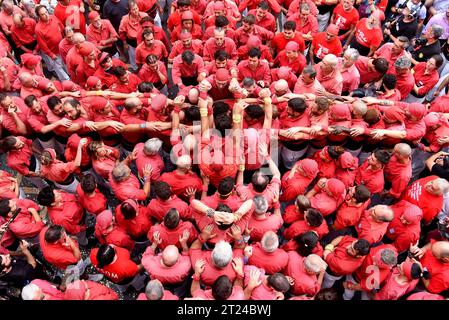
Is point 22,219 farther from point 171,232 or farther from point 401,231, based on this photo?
point 401,231

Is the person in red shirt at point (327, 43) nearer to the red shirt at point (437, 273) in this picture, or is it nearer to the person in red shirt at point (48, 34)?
the red shirt at point (437, 273)

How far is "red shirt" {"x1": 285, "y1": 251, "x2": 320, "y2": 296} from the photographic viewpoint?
5078 mm

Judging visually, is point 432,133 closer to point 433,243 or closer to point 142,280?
point 433,243

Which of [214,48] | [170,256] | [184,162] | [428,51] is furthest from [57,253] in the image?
[428,51]

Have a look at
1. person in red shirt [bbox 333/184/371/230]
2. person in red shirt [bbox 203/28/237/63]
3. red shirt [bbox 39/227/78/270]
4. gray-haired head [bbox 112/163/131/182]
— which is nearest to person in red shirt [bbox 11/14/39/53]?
person in red shirt [bbox 203/28/237/63]

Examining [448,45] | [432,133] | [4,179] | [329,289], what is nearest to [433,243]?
[329,289]

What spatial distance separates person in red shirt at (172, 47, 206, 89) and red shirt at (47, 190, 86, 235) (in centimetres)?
293

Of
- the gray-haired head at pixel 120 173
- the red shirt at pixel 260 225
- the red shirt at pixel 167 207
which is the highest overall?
the gray-haired head at pixel 120 173

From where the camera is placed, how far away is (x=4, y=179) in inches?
242

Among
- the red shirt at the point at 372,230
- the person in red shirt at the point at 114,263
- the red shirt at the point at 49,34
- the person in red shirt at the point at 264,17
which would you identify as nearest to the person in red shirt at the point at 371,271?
the red shirt at the point at 372,230

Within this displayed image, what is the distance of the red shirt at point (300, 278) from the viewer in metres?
5.08

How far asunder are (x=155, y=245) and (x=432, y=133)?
483cm

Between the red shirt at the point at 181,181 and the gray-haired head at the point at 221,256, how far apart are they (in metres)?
1.36

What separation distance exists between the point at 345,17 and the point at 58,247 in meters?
7.18
